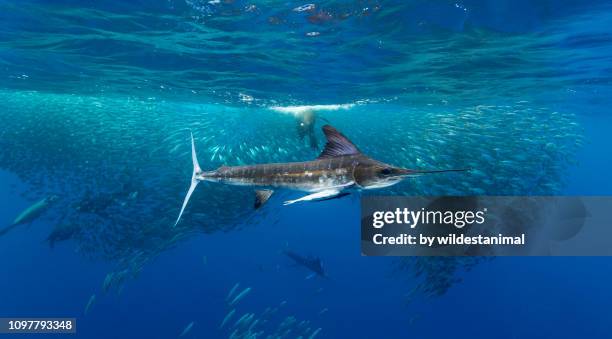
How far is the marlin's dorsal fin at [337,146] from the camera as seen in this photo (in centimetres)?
359

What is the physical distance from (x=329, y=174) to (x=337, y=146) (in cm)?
38

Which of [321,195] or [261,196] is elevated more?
[321,195]

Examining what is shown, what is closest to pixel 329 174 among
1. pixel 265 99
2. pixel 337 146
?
pixel 337 146

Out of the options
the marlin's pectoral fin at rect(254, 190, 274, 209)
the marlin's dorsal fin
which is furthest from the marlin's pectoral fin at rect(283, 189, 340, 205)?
the marlin's pectoral fin at rect(254, 190, 274, 209)

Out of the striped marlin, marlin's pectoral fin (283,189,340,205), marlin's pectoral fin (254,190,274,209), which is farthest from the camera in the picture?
marlin's pectoral fin (254,190,274,209)

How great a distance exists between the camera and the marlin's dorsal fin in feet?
11.8

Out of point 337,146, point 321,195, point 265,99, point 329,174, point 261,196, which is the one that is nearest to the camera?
point 321,195

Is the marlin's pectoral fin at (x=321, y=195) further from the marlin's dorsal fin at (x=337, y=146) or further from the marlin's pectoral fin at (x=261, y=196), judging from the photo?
the marlin's pectoral fin at (x=261, y=196)

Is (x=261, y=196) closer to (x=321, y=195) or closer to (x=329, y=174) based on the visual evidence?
(x=329, y=174)

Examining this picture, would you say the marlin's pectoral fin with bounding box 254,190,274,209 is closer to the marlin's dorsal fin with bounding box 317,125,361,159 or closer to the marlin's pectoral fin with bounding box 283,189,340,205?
the marlin's dorsal fin with bounding box 317,125,361,159

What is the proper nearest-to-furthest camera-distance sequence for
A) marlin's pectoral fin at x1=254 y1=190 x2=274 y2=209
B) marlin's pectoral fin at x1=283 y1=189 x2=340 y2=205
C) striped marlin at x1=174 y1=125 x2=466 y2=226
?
1. marlin's pectoral fin at x1=283 y1=189 x2=340 y2=205
2. striped marlin at x1=174 y1=125 x2=466 y2=226
3. marlin's pectoral fin at x1=254 y1=190 x2=274 y2=209

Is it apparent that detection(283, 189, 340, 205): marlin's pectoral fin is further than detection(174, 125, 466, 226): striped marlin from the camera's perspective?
No

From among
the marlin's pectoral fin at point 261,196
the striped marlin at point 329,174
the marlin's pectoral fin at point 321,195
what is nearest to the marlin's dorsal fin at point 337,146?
the striped marlin at point 329,174

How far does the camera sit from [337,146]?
12.0 ft
